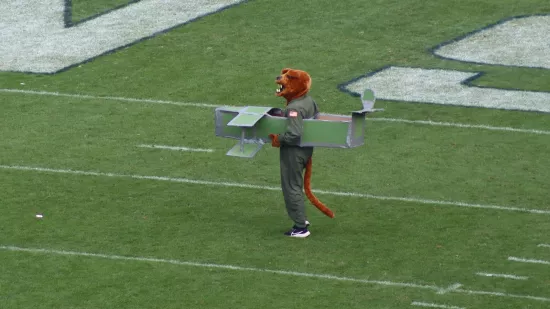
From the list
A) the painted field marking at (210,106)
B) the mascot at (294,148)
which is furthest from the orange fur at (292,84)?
the painted field marking at (210,106)

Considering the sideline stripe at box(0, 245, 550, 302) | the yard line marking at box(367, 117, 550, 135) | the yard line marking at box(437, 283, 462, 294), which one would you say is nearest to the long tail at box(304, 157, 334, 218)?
the sideline stripe at box(0, 245, 550, 302)

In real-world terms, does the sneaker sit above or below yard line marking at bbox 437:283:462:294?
below

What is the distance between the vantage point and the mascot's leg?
12.4 m

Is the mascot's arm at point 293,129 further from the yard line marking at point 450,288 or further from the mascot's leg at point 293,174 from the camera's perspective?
the yard line marking at point 450,288

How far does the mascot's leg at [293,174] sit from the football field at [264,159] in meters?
0.37

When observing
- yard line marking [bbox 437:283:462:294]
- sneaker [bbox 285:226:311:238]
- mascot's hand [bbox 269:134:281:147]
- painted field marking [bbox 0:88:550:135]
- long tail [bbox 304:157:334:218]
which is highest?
mascot's hand [bbox 269:134:281:147]

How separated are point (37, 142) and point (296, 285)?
212 inches

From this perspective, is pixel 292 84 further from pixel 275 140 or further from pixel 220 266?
pixel 220 266

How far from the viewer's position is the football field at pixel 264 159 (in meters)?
11.6

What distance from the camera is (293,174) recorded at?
1245cm

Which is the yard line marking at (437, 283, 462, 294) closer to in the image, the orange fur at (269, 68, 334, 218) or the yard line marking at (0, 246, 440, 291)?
the yard line marking at (0, 246, 440, 291)

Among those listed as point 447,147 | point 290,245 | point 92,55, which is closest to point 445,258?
point 290,245

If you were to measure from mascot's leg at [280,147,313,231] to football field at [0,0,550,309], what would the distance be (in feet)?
1.21

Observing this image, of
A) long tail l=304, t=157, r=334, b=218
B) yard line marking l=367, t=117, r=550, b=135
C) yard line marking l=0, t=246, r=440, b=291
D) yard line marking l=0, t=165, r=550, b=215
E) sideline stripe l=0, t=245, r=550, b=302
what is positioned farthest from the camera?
yard line marking l=367, t=117, r=550, b=135
